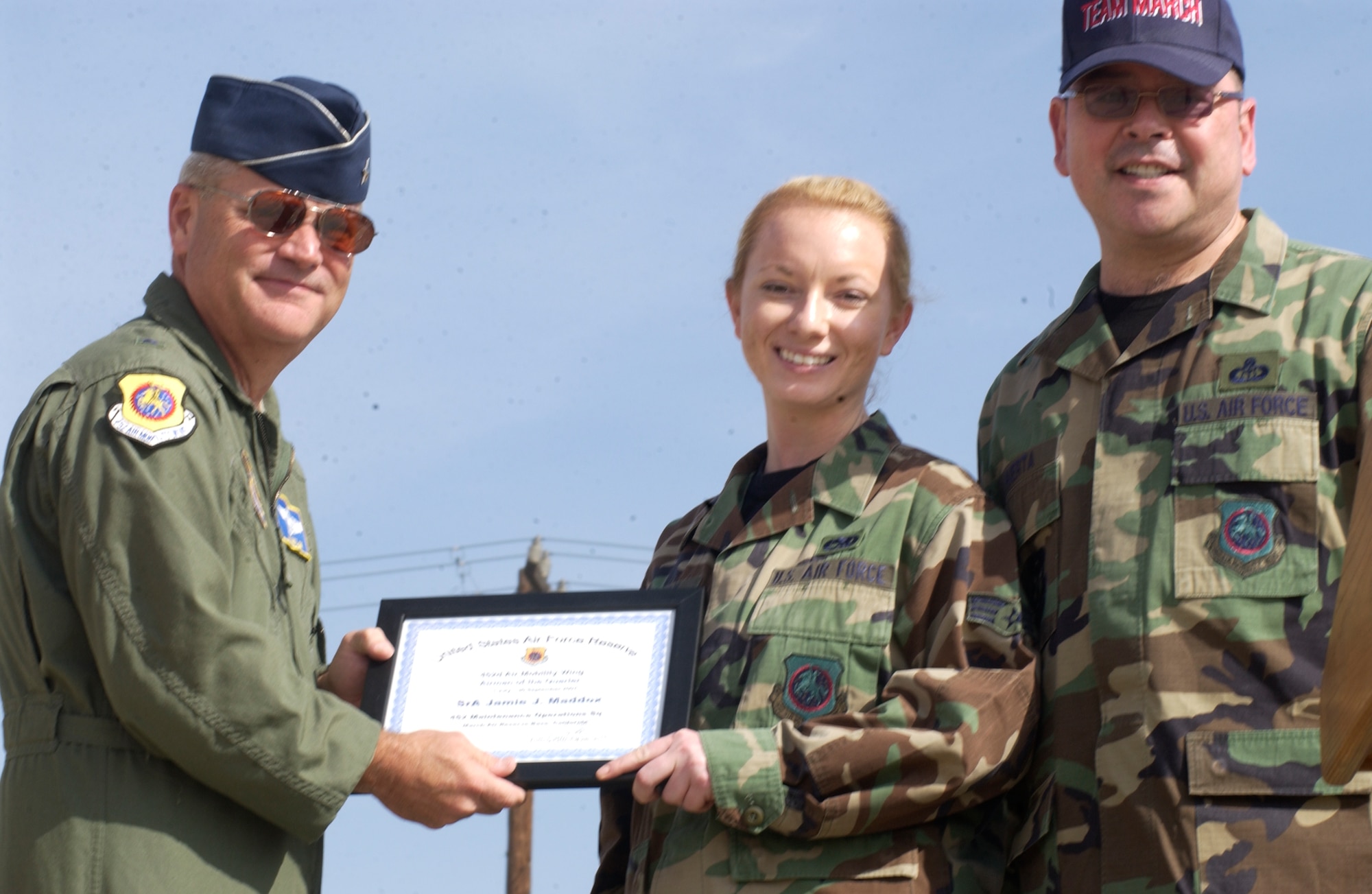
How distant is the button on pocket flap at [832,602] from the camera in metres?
3.66

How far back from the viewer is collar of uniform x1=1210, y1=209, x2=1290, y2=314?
374 cm

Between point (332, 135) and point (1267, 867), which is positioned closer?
point (1267, 867)

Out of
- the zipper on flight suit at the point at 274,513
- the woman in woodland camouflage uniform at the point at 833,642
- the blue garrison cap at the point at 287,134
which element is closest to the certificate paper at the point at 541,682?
the woman in woodland camouflage uniform at the point at 833,642

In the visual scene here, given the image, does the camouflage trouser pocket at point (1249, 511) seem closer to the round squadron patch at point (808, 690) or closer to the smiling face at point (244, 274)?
the round squadron patch at point (808, 690)

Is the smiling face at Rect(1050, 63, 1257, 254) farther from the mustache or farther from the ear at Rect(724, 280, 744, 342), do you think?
the ear at Rect(724, 280, 744, 342)

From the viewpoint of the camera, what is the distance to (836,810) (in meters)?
3.43

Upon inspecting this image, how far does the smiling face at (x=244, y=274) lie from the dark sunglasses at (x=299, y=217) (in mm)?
17

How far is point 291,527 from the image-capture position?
4008 mm

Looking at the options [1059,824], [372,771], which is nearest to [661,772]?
[372,771]

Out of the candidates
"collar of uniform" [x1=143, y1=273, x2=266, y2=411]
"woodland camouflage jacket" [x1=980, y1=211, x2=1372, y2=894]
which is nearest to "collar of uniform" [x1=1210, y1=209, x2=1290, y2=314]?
"woodland camouflage jacket" [x1=980, y1=211, x2=1372, y2=894]

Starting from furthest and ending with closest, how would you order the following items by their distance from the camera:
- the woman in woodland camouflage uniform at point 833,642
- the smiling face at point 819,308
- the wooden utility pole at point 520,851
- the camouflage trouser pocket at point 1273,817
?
the wooden utility pole at point 520,851, the smiling face at point 819,308, the woman in woodland camouflage uniform at point 833,642, the camouflage trouser pocket at point 1273,817

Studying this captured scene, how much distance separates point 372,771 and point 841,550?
125 centimetres

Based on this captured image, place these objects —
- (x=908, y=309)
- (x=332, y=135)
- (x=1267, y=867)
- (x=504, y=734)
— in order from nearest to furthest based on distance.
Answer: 1. (x=1267, y=867)
2. (x=504, y=734)
3. (x=332, y=135)
4. (x=908, y=309)

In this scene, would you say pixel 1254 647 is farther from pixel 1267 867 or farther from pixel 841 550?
pixel 841 550
